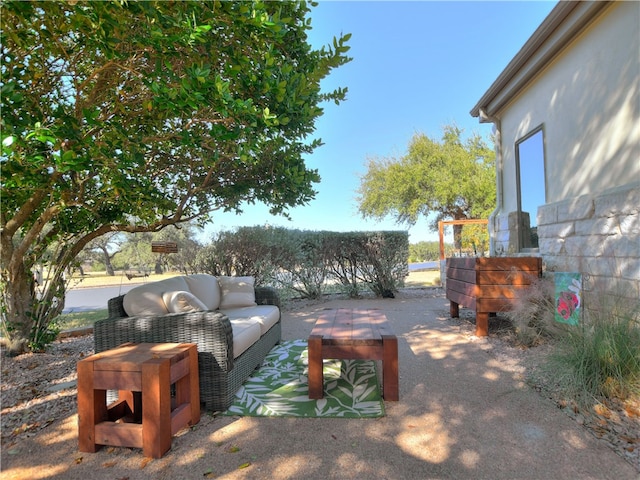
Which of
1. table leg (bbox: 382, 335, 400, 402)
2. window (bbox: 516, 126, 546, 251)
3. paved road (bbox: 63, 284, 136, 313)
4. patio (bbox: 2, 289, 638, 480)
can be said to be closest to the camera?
patio (bbox: 2, 289, 638, 480)

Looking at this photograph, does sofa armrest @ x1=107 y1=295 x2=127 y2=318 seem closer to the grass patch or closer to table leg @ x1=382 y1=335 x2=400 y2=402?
table leg @ x1=382 y1=335 x2=400 y2=402

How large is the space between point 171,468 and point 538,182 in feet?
18.3

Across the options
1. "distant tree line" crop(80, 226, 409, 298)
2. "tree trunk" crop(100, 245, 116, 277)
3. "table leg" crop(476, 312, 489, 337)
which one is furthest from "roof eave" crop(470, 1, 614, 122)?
"tree trunk" crop(100, 245, 116, 277)

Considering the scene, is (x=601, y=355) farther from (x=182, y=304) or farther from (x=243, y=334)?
(x=182, y=304)

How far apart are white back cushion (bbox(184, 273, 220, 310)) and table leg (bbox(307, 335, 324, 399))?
5.34ft

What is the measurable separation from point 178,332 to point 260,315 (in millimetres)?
1174

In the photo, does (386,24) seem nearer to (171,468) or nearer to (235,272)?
(235,272)

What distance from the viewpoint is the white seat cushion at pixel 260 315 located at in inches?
136

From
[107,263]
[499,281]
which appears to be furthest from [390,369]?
[107,263]

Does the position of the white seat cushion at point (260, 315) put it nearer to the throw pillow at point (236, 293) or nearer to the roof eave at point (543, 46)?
the throw pillow at point (236, 293)

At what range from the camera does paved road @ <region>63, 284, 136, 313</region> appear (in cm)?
754

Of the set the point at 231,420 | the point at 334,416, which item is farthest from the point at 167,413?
the point at 334,416

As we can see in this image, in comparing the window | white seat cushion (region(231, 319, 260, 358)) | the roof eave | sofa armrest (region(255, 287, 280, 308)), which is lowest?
white seat cushion (region(231, 319, 260, 358))

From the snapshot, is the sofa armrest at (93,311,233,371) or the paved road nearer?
the sofa armrest at (93,311,233,371)
